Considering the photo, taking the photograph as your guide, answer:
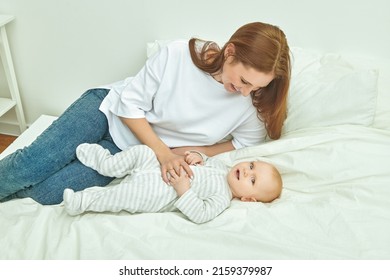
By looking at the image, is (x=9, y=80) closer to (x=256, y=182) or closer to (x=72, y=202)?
(x=72, y=202)

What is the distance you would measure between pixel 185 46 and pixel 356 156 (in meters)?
0.61

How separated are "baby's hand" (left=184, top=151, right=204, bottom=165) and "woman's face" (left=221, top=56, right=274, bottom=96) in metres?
0.25

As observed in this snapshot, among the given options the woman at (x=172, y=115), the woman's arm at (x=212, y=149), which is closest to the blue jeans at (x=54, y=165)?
the woman at (x=172, y=115)

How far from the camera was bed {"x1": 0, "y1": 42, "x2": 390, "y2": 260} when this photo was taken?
0.95 m

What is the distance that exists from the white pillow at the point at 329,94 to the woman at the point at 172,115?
0.24ft

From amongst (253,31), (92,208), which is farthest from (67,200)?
(253,31)

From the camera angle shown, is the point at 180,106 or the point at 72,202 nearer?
the point at 72,202

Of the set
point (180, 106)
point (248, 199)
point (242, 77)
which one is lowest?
point (248, 199)

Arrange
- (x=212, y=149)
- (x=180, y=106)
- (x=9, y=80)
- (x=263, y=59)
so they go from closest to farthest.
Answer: (x=263, y=59) → (x=180, y=106) → (x=212, y=149) → (x=9, y=80)

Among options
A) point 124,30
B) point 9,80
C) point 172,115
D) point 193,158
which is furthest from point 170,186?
point 9,80

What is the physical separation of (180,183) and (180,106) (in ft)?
0.90

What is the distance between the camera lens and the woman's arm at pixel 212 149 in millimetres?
1350

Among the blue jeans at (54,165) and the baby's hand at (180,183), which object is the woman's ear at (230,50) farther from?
the blue jeans at (54,165)

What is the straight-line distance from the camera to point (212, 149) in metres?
1.37
